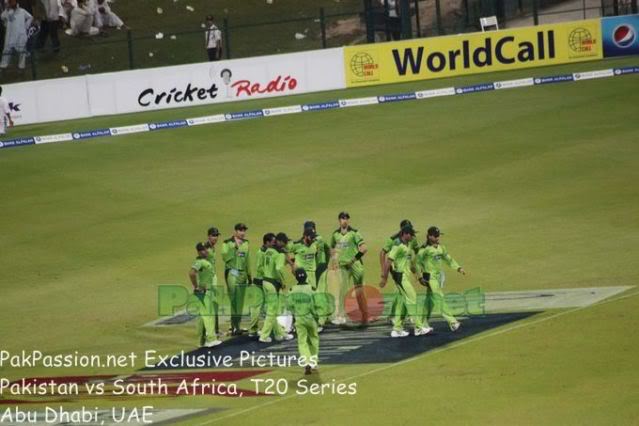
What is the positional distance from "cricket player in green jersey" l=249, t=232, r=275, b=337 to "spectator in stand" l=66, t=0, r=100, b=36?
28.5 m

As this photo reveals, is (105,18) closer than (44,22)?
No

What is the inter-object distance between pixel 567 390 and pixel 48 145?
93.5ft

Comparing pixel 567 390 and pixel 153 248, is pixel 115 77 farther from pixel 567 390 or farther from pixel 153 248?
pixel 567 390

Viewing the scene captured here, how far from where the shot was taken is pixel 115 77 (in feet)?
164

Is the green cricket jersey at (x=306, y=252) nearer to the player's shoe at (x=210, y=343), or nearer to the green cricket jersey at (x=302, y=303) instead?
the player's shoe at (x=210, y=343)

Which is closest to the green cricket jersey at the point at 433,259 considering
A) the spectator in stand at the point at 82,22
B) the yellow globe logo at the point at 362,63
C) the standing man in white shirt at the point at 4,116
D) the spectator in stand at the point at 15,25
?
the standing man in white shirt at the point at 4,116

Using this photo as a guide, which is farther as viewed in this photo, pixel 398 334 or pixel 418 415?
pixel 398 334

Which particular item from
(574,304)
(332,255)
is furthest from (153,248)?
(574,304)

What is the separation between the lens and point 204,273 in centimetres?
2711

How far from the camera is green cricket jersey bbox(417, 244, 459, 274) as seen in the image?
86.8 feet

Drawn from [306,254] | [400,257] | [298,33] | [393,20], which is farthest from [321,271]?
[298,33]

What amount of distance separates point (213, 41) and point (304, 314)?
1210 inches

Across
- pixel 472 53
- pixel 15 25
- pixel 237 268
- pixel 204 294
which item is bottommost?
pixel 204 294

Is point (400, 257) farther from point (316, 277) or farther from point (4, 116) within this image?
point (4, 116)
